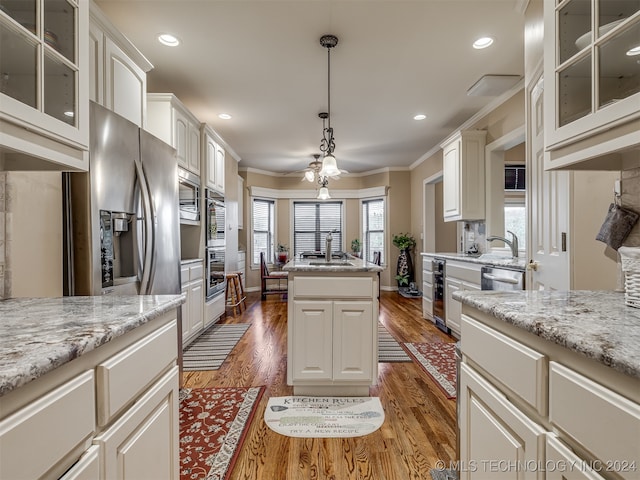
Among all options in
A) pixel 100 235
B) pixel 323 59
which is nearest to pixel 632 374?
pixel 100 235

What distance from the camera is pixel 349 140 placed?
5.18 m

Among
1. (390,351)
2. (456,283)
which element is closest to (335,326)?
(390,351)

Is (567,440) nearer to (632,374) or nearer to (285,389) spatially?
(632,374)

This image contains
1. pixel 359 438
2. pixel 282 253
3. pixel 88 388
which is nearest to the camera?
pixel 88 388

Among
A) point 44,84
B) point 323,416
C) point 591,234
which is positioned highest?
point 44,84

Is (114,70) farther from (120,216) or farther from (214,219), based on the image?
(214,219)

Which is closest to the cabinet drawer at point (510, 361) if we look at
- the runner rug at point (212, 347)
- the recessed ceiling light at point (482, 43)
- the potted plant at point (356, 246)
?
the runner rug at point (212, 347)

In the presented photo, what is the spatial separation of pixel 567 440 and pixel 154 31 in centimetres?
322

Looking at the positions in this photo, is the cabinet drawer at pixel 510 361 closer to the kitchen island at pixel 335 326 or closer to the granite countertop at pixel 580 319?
the granite countertop at pixel 580 319

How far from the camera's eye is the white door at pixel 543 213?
1.60 metres

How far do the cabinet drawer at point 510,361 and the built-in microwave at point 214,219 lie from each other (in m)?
3.27

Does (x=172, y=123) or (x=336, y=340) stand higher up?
(x=172, y=123)

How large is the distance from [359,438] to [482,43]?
306 cm

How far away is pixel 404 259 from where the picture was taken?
661 cm
